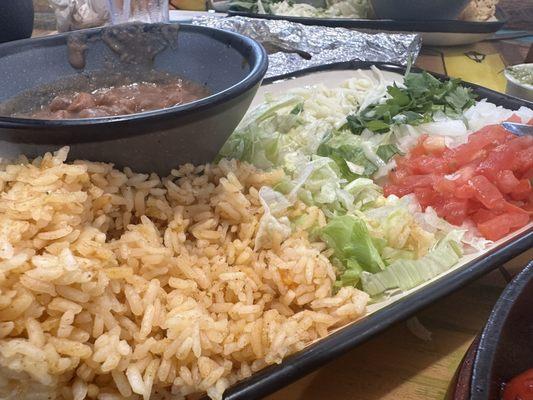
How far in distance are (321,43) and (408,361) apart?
89.6 inches

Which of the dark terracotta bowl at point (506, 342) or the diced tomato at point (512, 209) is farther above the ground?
the dark terracotta bowl at point (506, 342)

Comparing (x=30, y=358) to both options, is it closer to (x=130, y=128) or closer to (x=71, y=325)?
(x=71, y=325)

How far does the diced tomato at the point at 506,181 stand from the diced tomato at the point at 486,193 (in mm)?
28

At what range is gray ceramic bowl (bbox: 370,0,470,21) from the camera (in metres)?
3.55

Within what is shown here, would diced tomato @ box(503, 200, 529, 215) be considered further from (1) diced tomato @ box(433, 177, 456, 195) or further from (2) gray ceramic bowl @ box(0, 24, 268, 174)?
(2) gray ceramic bowl @ box(0, 24, 268, 174)

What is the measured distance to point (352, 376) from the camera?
3.70 ft

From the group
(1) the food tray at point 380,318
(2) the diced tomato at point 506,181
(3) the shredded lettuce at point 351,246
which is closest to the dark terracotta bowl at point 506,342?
(1) the food tray at point 380,318

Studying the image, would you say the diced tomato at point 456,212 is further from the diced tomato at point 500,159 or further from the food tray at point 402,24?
the food tray at point 402,24

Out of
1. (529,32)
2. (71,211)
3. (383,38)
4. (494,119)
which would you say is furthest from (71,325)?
(529,32)

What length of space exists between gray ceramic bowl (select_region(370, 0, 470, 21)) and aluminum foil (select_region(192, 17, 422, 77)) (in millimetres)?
637

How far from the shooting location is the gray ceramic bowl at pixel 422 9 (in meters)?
3.55

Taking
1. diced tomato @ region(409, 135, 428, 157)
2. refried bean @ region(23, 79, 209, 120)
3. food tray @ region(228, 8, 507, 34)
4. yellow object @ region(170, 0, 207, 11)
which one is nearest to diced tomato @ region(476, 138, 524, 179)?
diced tomato @ region(409, 135, 428, 157)

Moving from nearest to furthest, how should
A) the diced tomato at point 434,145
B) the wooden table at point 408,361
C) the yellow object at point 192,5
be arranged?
1. the wooden table at point 408,361
2. the diced tomato at point 434,145
3. the yellow object at point 192,5

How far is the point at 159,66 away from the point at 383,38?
1.90 meters
